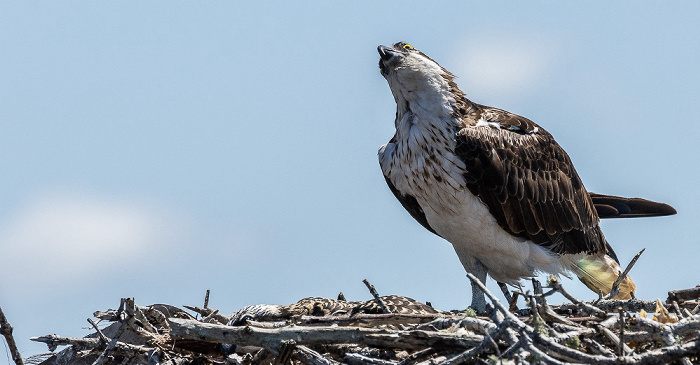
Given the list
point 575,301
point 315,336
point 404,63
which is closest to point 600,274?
point 404,63

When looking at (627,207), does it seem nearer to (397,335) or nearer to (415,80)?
(415,80)

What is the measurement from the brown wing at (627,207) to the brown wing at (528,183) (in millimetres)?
392

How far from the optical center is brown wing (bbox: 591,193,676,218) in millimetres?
8758

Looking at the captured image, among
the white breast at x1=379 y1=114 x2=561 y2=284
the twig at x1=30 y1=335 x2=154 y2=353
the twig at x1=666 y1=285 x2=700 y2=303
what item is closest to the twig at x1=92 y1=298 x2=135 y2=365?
the twig at x1=30 y1=335 x2=154 y2=353

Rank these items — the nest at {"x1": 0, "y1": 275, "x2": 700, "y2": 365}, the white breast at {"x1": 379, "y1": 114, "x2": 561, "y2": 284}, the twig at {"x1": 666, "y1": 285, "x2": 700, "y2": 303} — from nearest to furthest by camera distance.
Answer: the nest at {"x1": 0, "y1": 275, "x2": 700, "y2": 365} < the twig at {"x1": 666, "y1": 285, "x2": 700, "y2": 303} < the white breast at {"x1": 379, "y1": 114, "x2": 561, "y2": 284}

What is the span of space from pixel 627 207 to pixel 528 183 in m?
1.61

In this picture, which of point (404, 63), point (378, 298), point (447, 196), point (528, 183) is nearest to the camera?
point (378, 298)

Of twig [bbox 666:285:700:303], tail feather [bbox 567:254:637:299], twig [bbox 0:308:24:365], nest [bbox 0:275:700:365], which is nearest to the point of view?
nest [bbox 0:275:700:365]

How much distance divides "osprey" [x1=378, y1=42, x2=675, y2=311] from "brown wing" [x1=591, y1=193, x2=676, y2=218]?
2.29ft

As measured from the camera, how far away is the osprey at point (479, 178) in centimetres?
729

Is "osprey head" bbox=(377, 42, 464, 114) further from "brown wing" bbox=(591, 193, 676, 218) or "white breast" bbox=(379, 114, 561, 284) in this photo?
"brown wing" bbox=(591, 193, 676, 218)

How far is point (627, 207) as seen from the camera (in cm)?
887

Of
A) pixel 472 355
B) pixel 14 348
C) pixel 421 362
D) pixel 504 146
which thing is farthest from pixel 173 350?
pixel 504 146

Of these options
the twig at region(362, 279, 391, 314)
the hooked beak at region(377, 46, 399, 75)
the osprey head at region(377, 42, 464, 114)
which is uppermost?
the hooked beak at region(377, 46, 399, 75)
